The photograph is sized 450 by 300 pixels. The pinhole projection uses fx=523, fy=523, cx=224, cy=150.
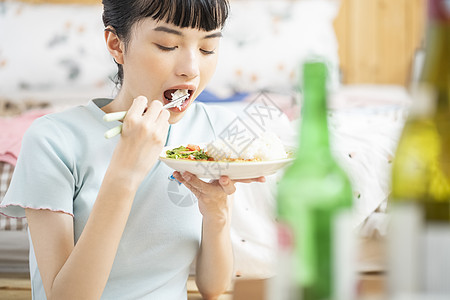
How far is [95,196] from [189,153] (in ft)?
0.89

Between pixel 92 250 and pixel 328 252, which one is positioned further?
pixel 92 250

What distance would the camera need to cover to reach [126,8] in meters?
1.24

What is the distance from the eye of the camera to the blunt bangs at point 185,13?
3.77 ft

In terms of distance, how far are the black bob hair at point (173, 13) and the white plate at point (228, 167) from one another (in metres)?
0.36

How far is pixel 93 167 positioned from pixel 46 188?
0.40 ft

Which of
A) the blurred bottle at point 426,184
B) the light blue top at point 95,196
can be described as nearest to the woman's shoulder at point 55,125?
the light blue top at point 95,196

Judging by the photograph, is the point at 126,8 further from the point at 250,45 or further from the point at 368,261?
the point at 250,45

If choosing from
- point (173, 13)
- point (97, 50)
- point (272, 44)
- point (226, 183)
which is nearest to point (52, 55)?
point (97, 50)

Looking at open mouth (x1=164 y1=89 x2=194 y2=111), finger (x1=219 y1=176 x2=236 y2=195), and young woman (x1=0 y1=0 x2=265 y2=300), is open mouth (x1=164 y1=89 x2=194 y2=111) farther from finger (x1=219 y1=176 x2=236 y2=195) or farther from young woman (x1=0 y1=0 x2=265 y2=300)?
finger (x1=219 y1=176 x2=236 y2=195)

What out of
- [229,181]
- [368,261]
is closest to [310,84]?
[229,181]

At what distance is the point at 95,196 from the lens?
45.9 inches

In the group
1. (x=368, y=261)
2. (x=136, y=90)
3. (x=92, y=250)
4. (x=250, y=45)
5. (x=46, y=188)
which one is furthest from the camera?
(x=250, y=45)

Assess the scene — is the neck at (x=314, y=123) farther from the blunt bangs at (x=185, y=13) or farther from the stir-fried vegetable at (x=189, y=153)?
the blunt bangs at (x=185, y=13)

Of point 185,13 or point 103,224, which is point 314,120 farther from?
point 185,13
